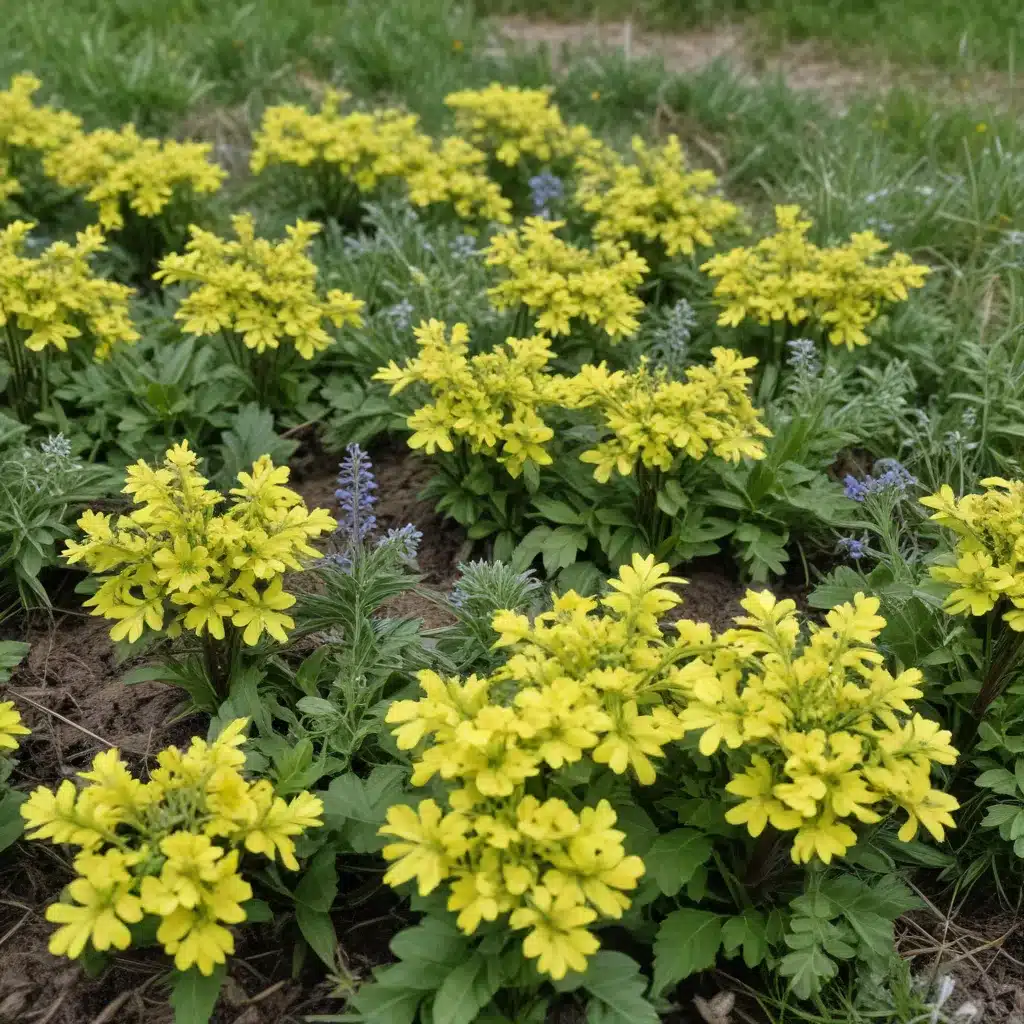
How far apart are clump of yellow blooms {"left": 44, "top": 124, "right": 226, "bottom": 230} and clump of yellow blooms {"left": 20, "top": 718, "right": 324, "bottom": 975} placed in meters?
2.83

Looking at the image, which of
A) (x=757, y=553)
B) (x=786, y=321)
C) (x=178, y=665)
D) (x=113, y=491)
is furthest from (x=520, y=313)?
(x=178, y=665)

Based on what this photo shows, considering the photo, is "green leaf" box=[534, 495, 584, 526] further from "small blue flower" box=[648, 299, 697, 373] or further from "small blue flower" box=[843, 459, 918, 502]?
"small blue flower" box=[843, 459, 918, 502]

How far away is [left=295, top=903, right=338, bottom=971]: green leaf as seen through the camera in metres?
2.08

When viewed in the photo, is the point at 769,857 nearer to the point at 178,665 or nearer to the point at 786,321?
the point at 178,665

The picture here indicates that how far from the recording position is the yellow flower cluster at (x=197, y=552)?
7.52 ft

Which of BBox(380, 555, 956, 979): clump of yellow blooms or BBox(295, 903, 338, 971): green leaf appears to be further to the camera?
BBox(295, 903, 338, 971): green leaf

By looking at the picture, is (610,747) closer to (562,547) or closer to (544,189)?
(562,547)

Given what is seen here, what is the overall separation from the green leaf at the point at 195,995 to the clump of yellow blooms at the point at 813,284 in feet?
8.53

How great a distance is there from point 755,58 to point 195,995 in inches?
269

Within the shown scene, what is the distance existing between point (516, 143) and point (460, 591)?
294 centimetres

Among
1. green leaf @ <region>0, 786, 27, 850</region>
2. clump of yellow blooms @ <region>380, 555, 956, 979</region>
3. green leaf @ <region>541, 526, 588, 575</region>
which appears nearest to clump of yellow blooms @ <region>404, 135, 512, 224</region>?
green leaf @ <region>541, 526, 588, 575</region>

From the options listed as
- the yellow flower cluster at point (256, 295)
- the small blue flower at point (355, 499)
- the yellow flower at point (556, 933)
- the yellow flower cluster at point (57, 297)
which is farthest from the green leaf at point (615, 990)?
the yellow flower cluster at point (57, 297)

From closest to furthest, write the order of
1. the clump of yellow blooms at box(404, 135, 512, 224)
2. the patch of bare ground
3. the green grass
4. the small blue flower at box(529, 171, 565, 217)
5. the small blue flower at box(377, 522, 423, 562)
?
the small blue flower at box(377, 522, 423, 562), the clump of yellow blooms at box(404, 135, 512, 224), the small blue flower at box(529, 171, 565, 217), the patch of bare ground, the green grass

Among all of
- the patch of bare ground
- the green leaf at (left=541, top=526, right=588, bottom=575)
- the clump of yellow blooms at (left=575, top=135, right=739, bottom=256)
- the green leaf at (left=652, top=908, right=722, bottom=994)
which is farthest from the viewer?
the patch of bare ground
